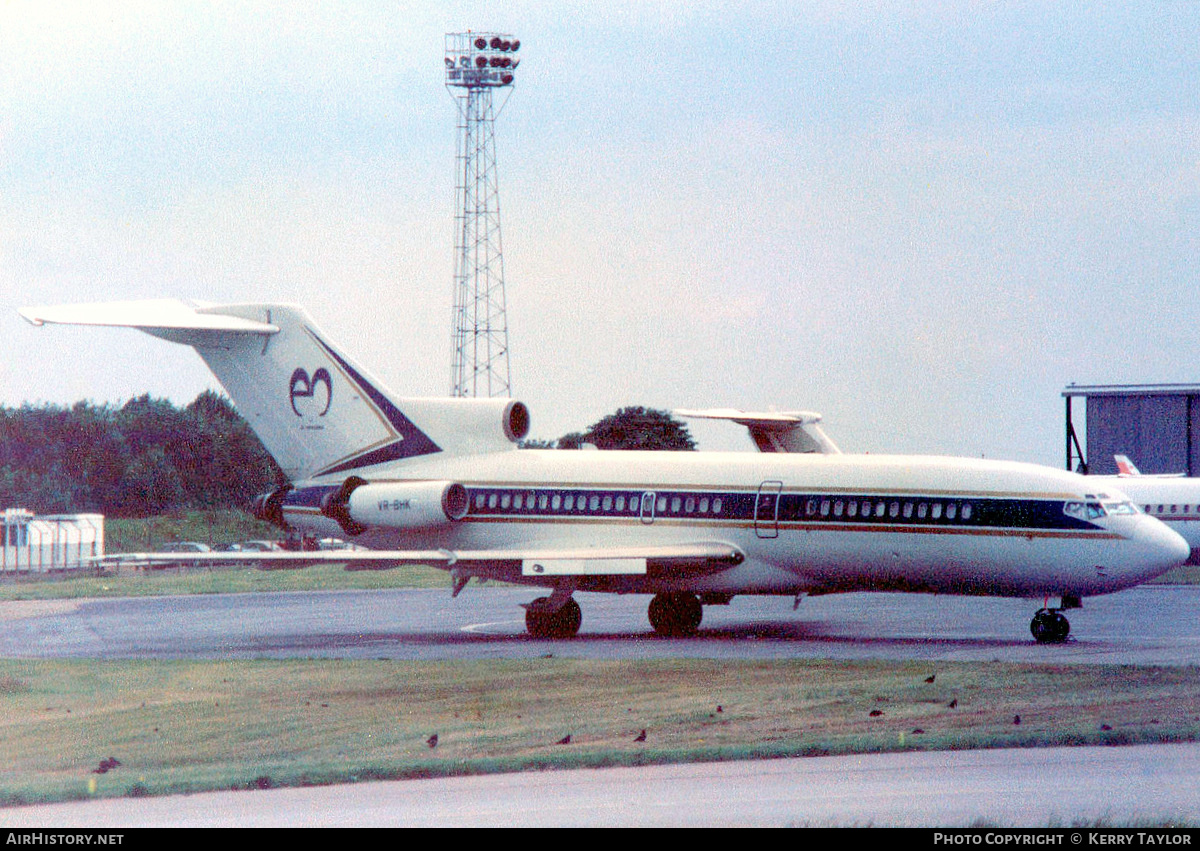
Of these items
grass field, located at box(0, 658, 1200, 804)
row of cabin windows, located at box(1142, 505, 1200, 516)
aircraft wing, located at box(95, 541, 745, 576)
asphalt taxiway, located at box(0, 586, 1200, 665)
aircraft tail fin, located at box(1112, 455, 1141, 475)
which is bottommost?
asphalt taxiway, located at box(0, 586, 1200, 665)

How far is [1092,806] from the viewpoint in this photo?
11.4 metres

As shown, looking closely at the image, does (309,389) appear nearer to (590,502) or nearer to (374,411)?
(374,411)

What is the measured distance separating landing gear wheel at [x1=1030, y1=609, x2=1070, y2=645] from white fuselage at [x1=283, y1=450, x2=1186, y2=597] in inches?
20.3

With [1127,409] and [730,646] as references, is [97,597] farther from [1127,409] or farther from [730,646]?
[1127,409]

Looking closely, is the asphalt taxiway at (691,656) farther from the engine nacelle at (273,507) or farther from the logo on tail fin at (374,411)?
the logo on tail fin at (374,411)

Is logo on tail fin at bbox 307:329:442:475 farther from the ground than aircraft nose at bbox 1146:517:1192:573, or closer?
farther from the ground

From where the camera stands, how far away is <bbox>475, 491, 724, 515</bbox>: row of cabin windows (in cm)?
2967

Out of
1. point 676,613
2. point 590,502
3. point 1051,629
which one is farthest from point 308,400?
point 1051,629

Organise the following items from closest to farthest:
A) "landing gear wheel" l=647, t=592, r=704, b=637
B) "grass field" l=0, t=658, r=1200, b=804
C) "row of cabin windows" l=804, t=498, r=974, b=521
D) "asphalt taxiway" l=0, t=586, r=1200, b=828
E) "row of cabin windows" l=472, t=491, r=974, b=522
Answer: "asphalt taxiway" l=0, t=586, r=1200, b=828 → "grass field" l=0, t=658, r=1200, b=804 → "row of cabin windows" l=804, t=498, r=974, b=521 → "row of cabin windows" l=472, t=491, r=974, b=522 → "landing gear wheel" l=647, t=592, r=704, b=637

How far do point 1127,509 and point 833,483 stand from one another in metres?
5.02

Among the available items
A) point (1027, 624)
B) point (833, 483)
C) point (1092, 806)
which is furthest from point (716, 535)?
point (1092, 806)

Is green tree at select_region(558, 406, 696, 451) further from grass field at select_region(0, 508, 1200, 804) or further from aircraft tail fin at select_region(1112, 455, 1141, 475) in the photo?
grass field at select_region(0, 508, 1200, 804)

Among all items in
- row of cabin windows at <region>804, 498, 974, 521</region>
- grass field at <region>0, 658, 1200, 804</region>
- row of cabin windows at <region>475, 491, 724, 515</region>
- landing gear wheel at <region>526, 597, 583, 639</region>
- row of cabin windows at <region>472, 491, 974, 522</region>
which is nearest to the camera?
grass field at <region>0, 658, 1200, 804</region>

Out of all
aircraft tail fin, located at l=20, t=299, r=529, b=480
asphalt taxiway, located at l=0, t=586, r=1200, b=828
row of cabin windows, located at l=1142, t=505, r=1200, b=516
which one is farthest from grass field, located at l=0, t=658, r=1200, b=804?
row of cabin windows, located at l=1142, t=505, r=1200, b=516
